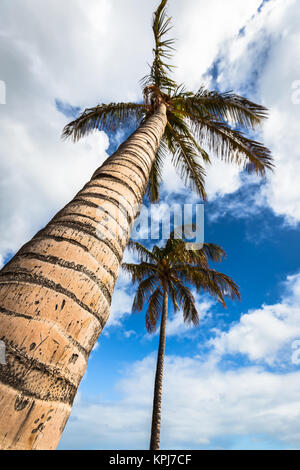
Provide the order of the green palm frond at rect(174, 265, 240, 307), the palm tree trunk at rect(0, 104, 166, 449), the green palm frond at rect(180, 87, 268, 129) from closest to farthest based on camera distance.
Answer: the palm tree trunk at rect(0, 104, 166, 449) → the green palm frond at rect(180, 87, 268, 129) → the green palm frond at rect(174, 265, 240, 307)

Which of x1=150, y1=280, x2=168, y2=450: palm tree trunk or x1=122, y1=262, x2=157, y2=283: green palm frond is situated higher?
x1=122, y1=262, x2=157, y2=283: green palm frond

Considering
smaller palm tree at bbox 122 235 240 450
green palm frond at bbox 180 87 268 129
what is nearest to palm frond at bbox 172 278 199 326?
smaller palm tree at bbox 122 235 240 450

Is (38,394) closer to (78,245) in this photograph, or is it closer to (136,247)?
(78,245)

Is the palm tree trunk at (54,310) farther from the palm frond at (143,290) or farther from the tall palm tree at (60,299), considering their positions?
the palm frond at (143,290)

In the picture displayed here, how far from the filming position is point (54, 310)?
1.11 m

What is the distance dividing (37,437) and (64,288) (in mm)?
552

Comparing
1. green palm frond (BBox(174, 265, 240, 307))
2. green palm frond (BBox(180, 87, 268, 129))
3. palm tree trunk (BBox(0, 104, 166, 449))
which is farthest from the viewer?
green palm frond (BBox(174, 265, 240, 307))

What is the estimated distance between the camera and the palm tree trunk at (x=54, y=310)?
882 millimetres

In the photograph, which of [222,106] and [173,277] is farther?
[173,277]

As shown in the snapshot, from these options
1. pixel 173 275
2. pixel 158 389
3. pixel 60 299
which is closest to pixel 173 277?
pixel 173 275

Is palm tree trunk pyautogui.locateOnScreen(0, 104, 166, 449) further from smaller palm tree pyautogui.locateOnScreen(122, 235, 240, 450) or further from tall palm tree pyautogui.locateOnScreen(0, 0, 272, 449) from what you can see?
smaller palm tree pyautogui.locateOnScreen(122, 235, 240, 450)

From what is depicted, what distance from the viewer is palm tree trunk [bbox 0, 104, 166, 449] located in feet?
2.89

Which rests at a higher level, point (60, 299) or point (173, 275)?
point (173, 275)
